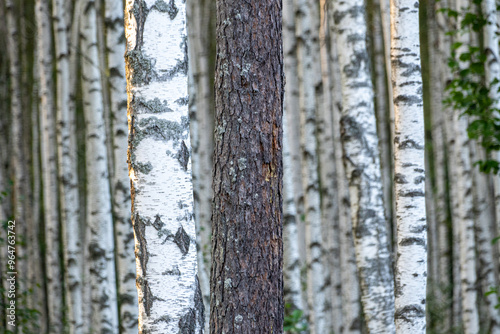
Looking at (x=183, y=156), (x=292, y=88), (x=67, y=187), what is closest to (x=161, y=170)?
(x=183, y=156)

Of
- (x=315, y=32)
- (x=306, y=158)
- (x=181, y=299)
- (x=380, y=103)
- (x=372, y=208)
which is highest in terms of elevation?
(x=315, y=32)

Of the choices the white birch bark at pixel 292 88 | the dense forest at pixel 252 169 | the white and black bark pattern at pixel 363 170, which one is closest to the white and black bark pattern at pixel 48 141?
the dense forest at pixel 252 169

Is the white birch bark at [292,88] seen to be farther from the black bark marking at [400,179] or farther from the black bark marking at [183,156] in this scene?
the black bark marking at [183,156]

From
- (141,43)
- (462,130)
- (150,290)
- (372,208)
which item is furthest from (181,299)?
(462,130)

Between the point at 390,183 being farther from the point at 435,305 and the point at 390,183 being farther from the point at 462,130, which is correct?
the point at 462,130

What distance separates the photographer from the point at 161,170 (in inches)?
120

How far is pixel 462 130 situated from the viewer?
9.19 meters

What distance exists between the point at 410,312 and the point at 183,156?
255cm

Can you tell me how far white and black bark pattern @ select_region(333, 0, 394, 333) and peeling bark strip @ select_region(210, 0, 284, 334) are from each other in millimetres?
1997

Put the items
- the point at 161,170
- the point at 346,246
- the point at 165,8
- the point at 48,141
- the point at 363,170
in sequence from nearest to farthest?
the point at 161,170 → the point at 165,8 → the point at 363,170 → the point at 48,141 → the point at 346,246

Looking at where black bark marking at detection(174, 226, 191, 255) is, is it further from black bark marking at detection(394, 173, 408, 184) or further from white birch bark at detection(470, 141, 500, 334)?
white birch bark at detection(470, 141, 500, 334)

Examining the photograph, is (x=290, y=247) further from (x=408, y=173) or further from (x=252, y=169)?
(x=252, y=169)

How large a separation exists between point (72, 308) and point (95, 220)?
1598 mm

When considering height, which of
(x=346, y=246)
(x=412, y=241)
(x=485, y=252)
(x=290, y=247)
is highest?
(x=412, y=241)
